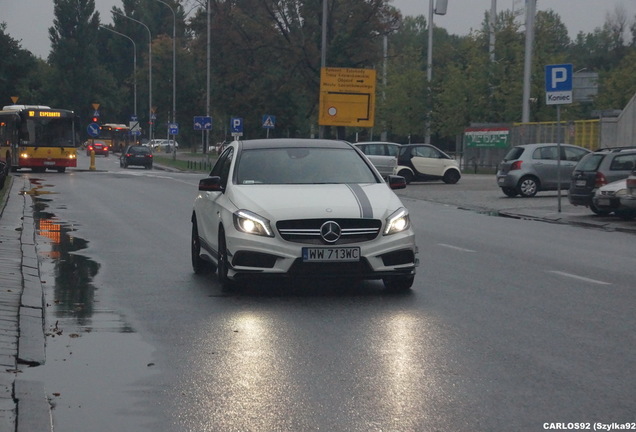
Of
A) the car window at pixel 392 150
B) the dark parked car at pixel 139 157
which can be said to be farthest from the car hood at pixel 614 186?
the dark parked car at pixel 139 157

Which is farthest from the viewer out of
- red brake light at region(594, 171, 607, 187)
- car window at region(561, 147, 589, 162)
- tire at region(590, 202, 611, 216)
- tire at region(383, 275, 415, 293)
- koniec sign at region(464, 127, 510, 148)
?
koniec sign at region(464, 127, 510, 148)

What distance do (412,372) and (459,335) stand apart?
161cm

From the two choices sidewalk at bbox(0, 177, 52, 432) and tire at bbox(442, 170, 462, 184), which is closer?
sidewalk at bbox(0, 177, 52, 432)

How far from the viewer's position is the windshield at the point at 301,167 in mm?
12484

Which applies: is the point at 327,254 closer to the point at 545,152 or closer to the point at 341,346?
the point at 341,346

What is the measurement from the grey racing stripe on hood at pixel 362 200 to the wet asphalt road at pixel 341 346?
0.82m

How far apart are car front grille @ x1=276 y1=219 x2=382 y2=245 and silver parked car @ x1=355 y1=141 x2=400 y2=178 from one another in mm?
31388

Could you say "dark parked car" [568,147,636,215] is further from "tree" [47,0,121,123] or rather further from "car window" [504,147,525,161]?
"tree" [47,0,121,123]

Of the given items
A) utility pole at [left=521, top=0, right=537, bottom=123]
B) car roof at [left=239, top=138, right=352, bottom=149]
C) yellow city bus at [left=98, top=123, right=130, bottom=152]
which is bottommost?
yellow city bus at [left=98, top=123, right=130, bottom=152]

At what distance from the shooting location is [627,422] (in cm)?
621

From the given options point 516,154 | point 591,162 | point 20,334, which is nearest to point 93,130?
point 516,154

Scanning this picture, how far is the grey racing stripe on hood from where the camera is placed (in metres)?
11.4

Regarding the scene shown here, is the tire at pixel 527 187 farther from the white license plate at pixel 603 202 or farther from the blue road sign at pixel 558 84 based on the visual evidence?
the white license plate at pixel 603 202

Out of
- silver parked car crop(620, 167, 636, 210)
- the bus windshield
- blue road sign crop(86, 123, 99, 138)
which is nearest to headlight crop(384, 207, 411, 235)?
silver parked car crop(620, 167, 636, 210)
